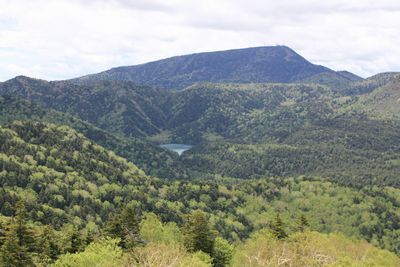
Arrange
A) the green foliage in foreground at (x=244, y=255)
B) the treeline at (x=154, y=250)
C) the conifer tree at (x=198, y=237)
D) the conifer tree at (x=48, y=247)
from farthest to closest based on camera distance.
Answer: the conifer tree at (x=198, y=237)
the conifer tree at (x=48, y=247)
the treeline at (x=154, y=250)
the green foliage in foreground at (x=244, y=255)

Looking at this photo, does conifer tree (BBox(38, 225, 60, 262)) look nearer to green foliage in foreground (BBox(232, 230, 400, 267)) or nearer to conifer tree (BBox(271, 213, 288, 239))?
green foliage in foreground (BBox(232, 230, 400, 267))

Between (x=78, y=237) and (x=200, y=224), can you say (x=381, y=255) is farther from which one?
(x=78, y=237)

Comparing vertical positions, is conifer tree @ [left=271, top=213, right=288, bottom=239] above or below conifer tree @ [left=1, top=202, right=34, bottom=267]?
below

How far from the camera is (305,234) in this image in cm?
12594

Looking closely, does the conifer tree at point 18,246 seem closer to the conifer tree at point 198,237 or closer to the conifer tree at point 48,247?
the conifer tree at point 48,247

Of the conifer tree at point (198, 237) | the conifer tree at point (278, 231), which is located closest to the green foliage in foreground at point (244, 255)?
the conifer tree at point (278, 231)

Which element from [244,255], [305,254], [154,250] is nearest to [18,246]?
[154,250]

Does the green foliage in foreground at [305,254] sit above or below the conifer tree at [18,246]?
below

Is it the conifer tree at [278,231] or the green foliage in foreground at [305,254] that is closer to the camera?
the green foliage in foreground at [305,254]

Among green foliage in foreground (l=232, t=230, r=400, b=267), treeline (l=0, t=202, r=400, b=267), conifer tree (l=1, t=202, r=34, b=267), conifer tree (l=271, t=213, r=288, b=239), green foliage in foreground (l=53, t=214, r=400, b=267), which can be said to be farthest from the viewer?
conifer tree (l=271, t=213, r=288, b=239)

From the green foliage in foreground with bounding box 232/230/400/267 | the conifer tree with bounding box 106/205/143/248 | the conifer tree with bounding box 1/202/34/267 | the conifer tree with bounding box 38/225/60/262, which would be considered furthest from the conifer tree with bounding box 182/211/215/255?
the conifer tree with bounding box 1/202/34/267

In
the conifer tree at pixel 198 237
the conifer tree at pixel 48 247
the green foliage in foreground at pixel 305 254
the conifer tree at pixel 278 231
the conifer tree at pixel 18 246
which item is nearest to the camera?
the conifer tree at pixel 18 246

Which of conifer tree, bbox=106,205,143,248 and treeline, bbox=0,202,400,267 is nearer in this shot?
treeline, bbox=0,202,400,267

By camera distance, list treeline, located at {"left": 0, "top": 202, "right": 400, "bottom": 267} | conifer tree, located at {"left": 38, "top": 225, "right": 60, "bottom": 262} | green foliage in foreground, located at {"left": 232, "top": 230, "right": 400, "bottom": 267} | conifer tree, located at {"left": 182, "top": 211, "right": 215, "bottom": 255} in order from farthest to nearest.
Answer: conifer tree, located at {"left": 182, "top": 211, "right": 215, "bottom": 255}, conifer tree, located at {"left": 38, "top": 225, "right": 60, "bottom": 262}, green foliage in foreground, located at {"left": 232, "top": 230, "right": 400, "bottom": 267}, treeline, located at {"left": 0, "top": 202, "right": 400, "bottom": 267}
